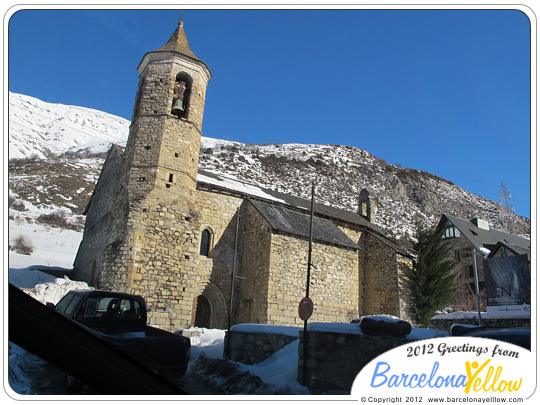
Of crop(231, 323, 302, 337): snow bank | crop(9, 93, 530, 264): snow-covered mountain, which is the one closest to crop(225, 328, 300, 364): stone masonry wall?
crop(231, 323, 302, 337): snow bank

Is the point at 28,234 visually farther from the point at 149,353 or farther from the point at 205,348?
the point at 149,353

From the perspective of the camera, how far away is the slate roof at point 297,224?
17.1 m

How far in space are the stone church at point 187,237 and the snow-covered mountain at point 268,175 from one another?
80.4ft

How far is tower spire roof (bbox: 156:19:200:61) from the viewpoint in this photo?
1611 cm

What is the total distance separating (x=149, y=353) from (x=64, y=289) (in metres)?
9.00

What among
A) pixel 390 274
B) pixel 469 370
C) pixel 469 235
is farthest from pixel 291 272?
pixel 469 235

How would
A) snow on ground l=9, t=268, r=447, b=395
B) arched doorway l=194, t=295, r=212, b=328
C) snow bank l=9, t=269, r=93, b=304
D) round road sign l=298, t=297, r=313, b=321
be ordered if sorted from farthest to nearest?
1. arched doorway l=194, t=295, r=212, b=328
2. snow bank l=9, t=269, r=93, b=304
3. round road sign l=298, t=297, r=313, b=321
4. snow on ground l=9, t=268, r=447, b=395

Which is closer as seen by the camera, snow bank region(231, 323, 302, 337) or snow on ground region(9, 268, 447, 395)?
snow on ground region(9, 268, 447, 395)

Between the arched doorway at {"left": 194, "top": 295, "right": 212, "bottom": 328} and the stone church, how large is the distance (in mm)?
45

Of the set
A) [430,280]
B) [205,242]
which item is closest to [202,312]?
[205,242]

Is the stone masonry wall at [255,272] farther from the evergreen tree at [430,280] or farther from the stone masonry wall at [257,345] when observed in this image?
the evergreen tree at [430,280]

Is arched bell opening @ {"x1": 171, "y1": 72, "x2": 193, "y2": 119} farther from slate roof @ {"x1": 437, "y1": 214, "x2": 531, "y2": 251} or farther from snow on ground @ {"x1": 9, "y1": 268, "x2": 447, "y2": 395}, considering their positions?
slate roof @ {"x1": 437, "y1": 214, "x2": 531, "y2": 251}

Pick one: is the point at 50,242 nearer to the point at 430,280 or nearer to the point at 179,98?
the point at 179,98

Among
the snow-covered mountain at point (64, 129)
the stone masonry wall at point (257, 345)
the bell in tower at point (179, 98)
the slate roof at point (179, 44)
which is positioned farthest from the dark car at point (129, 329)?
the snow-covered mountain at point (64, 129)
